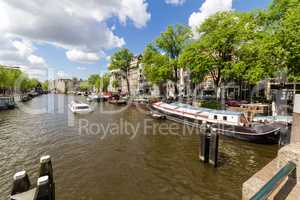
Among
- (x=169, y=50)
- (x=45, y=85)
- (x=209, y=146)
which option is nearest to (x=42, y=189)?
(x=209, y=146)

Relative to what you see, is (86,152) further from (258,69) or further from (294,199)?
(258,69)

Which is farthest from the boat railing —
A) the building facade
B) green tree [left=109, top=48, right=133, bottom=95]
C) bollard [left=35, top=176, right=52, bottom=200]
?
the building facade

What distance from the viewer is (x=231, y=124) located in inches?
632

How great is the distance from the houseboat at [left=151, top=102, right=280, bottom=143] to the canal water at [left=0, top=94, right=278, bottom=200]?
692 mm

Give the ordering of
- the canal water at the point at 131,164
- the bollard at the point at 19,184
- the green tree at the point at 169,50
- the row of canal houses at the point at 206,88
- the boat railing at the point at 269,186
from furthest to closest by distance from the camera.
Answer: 1. the green tree at the point at 169,50
2. the row of canal houses at the point at 206,88
3. the canal water at the point at 131,164
4. the bollard at the point at 19,184
5. the boat railing at the point at 269,186

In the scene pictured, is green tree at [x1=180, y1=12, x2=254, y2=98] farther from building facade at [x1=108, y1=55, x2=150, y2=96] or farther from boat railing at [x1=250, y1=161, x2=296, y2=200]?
building facade at [x1=108, y1=55, x2=150, y2=96]

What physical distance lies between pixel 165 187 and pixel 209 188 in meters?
2.03

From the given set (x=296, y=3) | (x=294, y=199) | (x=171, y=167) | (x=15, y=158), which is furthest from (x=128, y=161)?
(x=296, y=3)

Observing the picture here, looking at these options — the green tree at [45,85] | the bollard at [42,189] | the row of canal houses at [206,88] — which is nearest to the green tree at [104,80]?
the row of canal houses at [206,88]

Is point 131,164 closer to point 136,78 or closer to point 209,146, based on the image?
point 209,146

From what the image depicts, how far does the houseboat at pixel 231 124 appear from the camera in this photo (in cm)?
1376

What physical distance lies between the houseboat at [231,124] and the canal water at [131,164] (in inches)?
27.2

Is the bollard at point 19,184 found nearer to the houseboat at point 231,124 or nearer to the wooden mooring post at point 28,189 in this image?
the wooden mooring post at point 28,189

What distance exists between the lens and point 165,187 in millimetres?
8125
